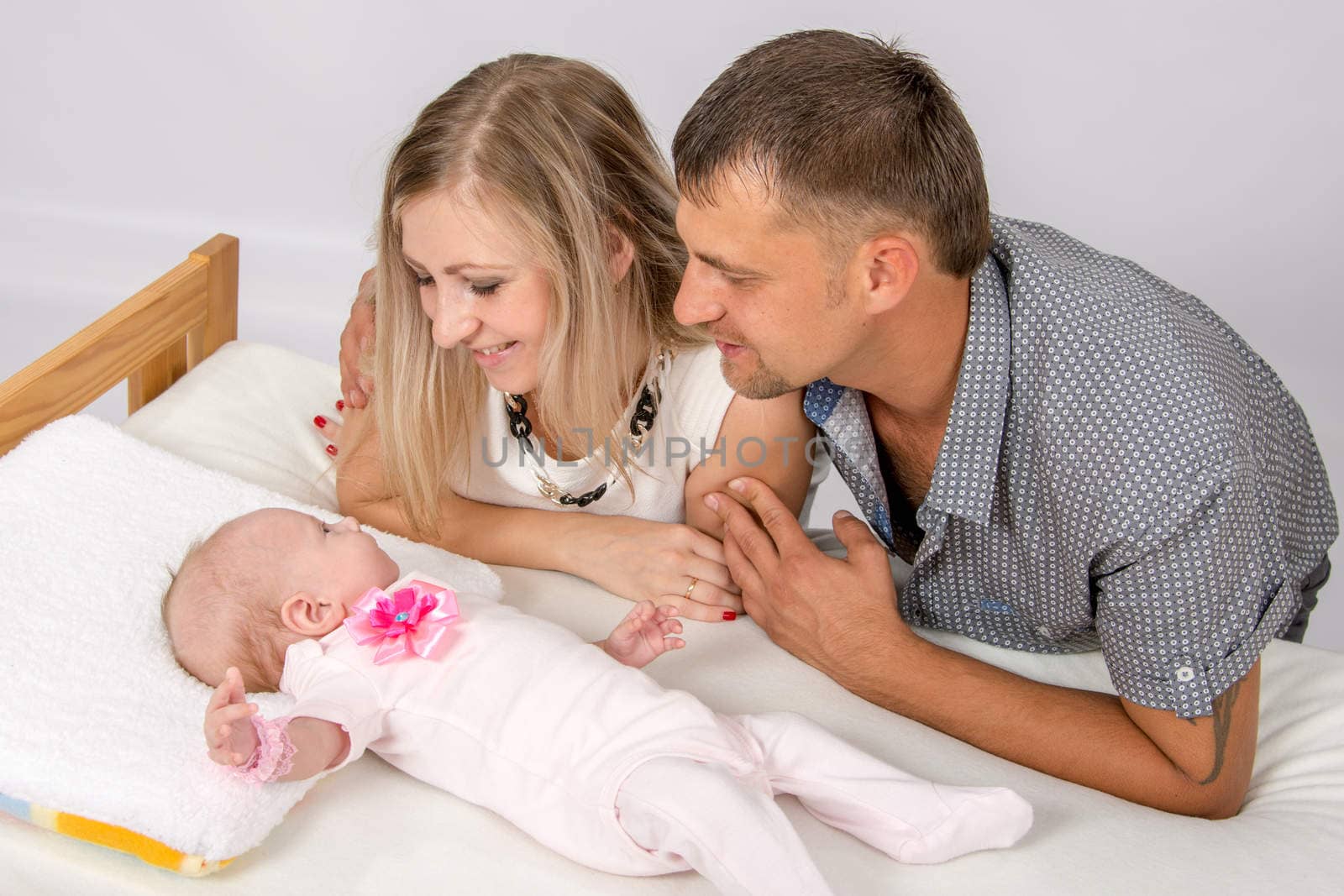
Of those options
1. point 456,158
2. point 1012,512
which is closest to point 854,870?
point 1012,512

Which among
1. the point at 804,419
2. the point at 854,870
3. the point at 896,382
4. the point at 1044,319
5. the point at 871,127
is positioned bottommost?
the point at 854,870

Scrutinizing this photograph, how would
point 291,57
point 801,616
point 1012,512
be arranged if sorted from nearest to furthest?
point 1012,512, point 801,616, point 291,57

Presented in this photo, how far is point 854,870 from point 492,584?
2.67 feet

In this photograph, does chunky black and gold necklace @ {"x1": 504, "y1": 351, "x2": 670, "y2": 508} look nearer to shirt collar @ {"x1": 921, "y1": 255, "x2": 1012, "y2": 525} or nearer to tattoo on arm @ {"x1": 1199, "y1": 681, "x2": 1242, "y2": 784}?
shirt collar @ {"x1": 921, "y1": 255, "x2": 1012, "y2": 525}

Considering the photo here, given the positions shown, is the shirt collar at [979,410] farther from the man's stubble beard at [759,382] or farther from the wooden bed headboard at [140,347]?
the wooden bed headboard at [140,347]

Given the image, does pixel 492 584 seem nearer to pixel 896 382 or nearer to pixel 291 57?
pixel 896 382

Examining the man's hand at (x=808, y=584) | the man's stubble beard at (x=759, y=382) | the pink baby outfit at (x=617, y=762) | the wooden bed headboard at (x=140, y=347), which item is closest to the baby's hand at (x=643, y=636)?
the pink baby outfit at (x=617, y=762)

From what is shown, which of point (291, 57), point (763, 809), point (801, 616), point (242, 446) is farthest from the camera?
point (291, 57)

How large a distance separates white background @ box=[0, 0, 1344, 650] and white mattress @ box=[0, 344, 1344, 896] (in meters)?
1.26

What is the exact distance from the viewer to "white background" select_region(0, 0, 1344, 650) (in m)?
3.62

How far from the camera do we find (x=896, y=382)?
2.23 meters

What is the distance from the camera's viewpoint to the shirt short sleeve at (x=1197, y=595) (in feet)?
6.42

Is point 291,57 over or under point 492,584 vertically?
over

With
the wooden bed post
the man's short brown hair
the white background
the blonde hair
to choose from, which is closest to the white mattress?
the blonde hair
